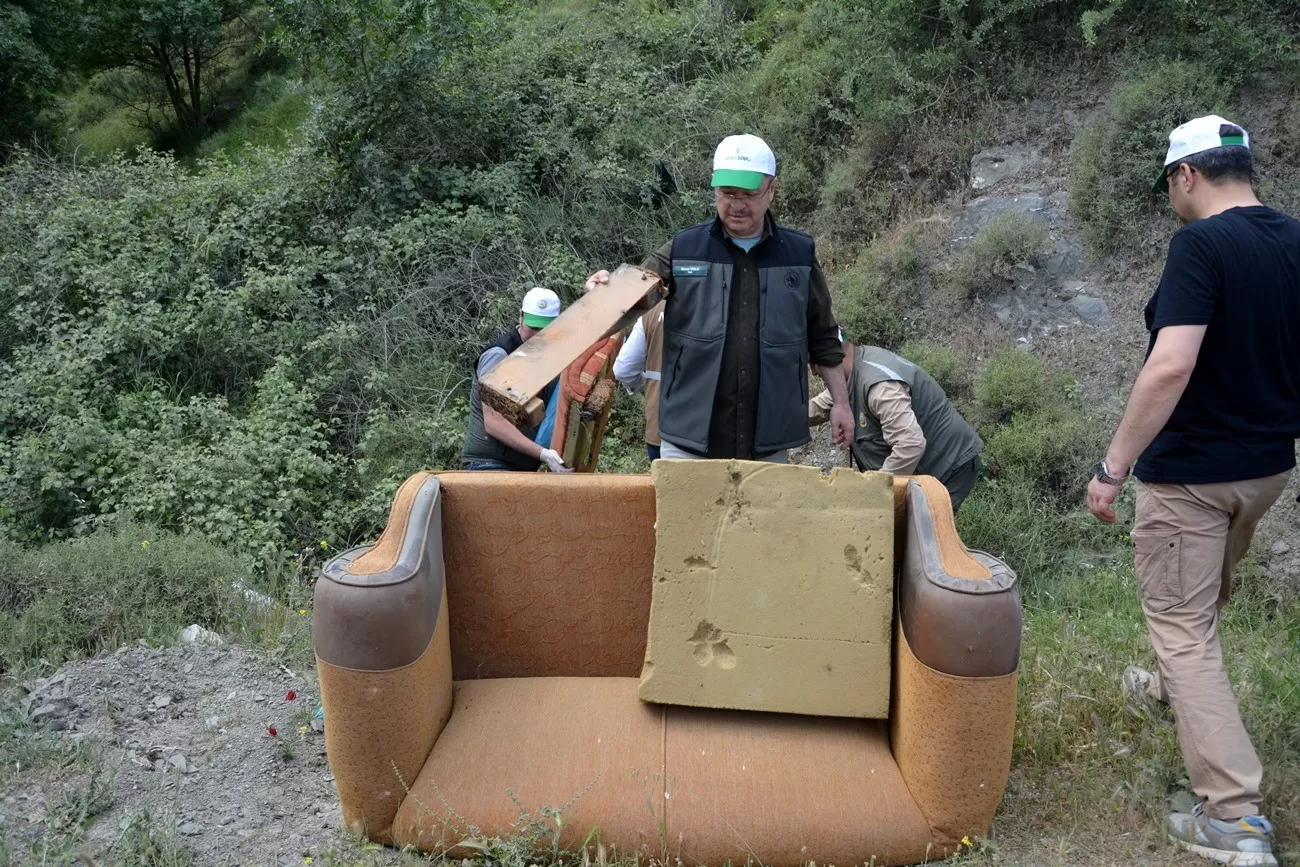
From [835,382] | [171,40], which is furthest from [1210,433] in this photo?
[171,40]

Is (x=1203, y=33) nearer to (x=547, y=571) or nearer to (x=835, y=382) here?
(x=835, y=382)

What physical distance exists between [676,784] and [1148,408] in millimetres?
1676

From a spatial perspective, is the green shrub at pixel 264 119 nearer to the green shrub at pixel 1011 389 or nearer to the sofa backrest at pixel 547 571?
the green shrub at pixel 1011 389

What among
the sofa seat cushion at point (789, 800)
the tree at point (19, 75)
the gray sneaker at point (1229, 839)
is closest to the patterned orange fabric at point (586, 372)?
the sofa seat cushion at point (789, 800)

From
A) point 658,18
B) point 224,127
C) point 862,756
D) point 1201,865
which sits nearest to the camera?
point 1201,865

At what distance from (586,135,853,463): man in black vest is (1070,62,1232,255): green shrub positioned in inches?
157

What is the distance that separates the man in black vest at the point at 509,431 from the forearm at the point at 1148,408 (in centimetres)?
262

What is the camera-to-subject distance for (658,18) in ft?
35.9

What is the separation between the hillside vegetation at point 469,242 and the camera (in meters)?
6.18

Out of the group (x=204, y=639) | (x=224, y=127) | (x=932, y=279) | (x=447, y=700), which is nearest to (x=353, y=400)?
(x=204, y=639)

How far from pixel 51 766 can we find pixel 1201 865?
3500mm

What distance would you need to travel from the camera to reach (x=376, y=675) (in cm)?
293

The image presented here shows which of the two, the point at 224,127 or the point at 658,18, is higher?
the point at 658,18

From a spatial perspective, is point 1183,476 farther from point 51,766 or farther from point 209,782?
point 51,766
